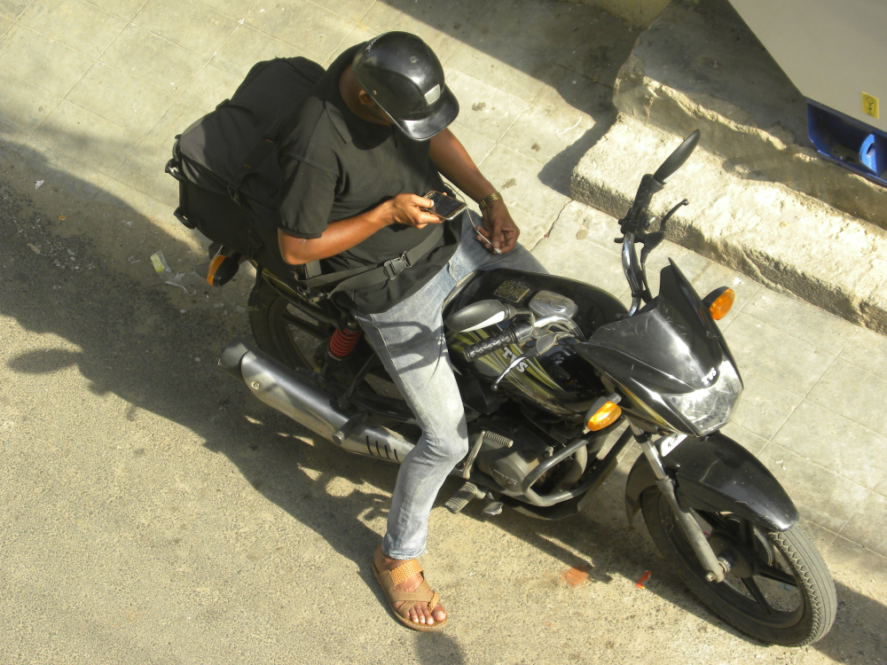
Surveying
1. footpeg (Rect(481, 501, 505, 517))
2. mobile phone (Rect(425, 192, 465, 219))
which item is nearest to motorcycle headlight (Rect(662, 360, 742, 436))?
mobile phone (Rect(425, 192, 465, 219))

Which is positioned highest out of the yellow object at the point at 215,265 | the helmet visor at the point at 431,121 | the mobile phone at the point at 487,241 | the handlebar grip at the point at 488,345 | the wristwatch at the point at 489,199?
the helmet visor at the point at 431,121

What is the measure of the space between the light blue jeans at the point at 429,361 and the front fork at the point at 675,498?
2.18ft

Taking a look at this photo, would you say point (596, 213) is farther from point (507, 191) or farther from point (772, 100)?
point (772, 100)

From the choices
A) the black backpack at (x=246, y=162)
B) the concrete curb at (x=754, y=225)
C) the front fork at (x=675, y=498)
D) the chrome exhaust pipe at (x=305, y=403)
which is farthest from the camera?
the concrete curb at (x=754, y=225)

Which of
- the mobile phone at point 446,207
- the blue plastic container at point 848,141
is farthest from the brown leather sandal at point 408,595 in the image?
the blue plastic container at point 848,141

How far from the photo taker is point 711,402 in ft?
7.35

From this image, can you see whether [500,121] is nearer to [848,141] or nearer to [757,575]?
[848,141]

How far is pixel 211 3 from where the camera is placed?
527 centimetres

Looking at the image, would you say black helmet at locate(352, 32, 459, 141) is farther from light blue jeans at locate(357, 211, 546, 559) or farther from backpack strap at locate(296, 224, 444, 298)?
light blue jeans at locate(357, 211, 546, 559)

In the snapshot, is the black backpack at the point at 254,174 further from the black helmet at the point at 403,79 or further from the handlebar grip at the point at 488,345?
the handlebar grip at the point at 488,345

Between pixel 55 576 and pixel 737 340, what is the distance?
3329 mm

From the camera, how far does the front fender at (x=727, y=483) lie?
2.39 m

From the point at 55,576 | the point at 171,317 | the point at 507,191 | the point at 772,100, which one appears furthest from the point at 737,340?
the point at 55,576

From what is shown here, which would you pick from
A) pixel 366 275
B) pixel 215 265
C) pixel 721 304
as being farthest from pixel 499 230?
pixel 215 265
